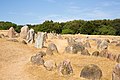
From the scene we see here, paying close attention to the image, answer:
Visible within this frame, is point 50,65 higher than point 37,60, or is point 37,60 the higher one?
point 37,60

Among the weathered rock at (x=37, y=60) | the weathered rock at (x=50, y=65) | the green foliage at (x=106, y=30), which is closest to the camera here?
the weathered rock at (x=50, y=65)

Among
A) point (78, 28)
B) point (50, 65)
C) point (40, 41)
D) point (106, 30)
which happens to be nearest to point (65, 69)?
point (50, 65)

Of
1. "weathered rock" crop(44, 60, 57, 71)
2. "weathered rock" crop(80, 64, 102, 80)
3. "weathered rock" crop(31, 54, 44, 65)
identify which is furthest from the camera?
"weathered rock" crop(31, 54, 44, 65)

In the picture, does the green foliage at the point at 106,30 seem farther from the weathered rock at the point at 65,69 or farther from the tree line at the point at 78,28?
the weathered rock at the point at 65,69

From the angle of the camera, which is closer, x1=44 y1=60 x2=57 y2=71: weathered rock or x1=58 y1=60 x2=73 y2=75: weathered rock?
x1=58 y1=60 x2=73 y2=75: weathered rock

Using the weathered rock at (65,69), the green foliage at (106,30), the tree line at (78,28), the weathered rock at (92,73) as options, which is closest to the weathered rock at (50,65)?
the weathered rock at (65,69)

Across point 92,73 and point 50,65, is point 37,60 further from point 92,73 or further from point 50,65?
point 92,73

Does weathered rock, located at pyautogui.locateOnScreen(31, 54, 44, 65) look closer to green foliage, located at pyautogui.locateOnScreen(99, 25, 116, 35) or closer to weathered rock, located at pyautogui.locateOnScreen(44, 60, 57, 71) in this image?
weathered rock, located at pyautogui.locateOnScreen(44, 60, 57, 71)

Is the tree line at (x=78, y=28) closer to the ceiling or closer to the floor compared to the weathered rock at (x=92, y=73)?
closer to the ceiling

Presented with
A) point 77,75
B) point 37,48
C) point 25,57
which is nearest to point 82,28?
point 37,48

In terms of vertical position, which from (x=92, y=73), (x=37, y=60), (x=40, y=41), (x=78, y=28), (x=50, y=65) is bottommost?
(x=92, y=73)

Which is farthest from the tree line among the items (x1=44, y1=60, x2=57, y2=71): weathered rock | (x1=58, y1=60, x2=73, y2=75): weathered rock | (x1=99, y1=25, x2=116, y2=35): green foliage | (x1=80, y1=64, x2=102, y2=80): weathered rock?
(x1=80, y1=64, x2=102, y2=80): weathered rock

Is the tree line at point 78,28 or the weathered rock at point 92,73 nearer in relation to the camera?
the weathered rock at point 92,73

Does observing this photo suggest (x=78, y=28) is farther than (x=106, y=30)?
Yes
